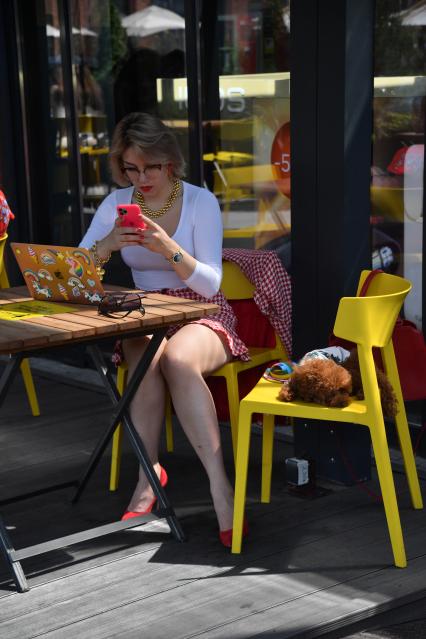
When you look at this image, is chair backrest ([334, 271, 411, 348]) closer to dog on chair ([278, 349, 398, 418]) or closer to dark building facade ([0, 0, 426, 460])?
dog on chair ([278, 349, 398, 418])

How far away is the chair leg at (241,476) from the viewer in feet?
11.4

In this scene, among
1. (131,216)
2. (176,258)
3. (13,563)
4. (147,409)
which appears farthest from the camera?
(147,409)

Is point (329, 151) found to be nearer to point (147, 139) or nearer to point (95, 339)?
point (147, 139)

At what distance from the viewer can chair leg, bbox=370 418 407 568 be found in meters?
3.33

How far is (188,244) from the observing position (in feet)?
12.7

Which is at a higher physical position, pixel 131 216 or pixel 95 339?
pixel 131 216

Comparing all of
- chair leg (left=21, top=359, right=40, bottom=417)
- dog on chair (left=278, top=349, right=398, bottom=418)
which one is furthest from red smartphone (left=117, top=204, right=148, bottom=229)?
chair leg (left=21, top=359, right=40, bottom=417)

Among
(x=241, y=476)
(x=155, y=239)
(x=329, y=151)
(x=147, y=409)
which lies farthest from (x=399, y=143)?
(x=241, y=476)

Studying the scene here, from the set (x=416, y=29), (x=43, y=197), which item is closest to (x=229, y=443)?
(x=416, y=29)

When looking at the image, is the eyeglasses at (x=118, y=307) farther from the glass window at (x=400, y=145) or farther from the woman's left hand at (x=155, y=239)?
the glass window at (x=400, y=145)

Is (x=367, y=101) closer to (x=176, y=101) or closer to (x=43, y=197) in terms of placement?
(x=176, y=101)

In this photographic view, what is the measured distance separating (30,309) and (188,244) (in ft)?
2.14

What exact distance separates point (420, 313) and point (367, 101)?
0.99m

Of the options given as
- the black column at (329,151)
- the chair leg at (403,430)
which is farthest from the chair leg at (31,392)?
the chair leg at (403,430)
